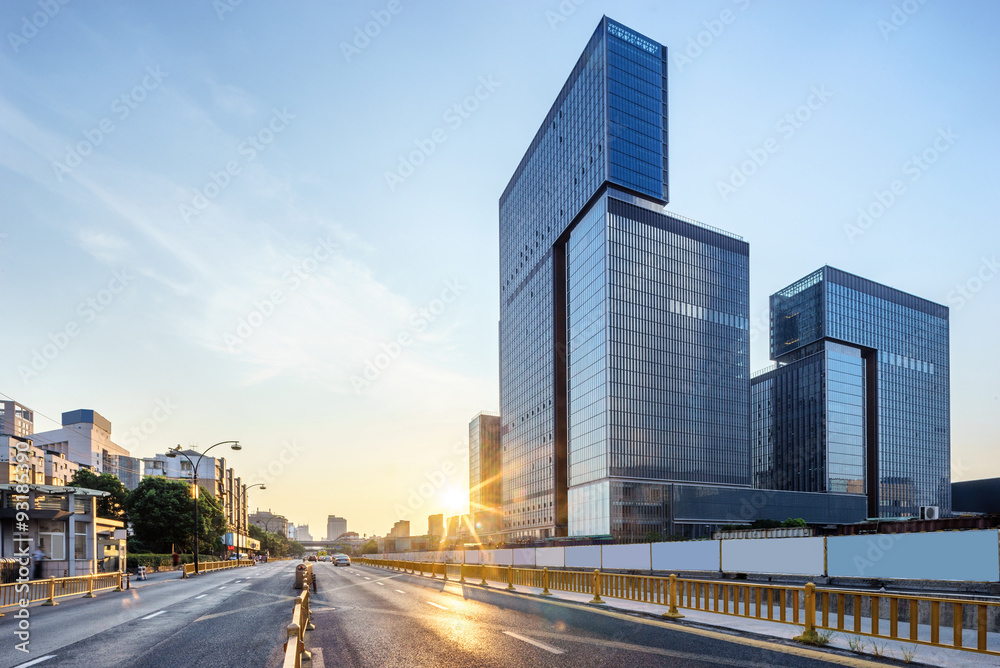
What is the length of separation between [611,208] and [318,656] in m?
111

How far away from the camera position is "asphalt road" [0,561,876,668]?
1038 centimetres

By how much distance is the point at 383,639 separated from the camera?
41.9ft

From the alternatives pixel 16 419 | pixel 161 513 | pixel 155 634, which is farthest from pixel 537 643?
pixel 16 419

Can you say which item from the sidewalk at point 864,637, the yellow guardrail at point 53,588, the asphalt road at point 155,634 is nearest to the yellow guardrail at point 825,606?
the sidewalk at point 864,637

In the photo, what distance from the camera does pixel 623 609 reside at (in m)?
18.3

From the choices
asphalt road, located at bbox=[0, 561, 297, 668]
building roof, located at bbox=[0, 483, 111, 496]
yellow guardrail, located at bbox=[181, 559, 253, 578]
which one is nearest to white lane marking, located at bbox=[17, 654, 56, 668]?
asphalt road, located at bbox=[0, 561, 297, 668]

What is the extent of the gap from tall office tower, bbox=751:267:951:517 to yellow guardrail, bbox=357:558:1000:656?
137771mm

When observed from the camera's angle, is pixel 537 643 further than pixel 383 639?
No

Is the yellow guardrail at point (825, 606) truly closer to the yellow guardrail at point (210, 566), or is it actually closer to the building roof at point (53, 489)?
the building roof at point (53, 489)

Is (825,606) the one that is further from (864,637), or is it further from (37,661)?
(37,661)

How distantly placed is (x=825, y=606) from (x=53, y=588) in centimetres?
2731

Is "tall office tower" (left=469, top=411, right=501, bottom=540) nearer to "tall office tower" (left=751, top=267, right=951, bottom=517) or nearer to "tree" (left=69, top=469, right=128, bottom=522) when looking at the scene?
"tall office tower" (left=751, top=267, right=951, bottom=517)

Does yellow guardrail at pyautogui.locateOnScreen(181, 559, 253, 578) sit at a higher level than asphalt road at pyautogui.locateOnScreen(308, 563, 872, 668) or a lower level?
lower

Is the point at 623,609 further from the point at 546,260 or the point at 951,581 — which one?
the point at 546,260
